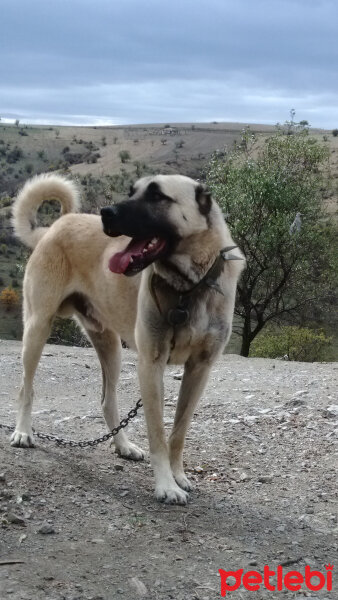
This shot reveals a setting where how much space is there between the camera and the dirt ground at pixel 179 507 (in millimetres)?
3480

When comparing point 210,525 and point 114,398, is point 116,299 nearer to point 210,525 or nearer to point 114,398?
point 114,398

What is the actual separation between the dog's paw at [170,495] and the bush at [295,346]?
1488 centimetres

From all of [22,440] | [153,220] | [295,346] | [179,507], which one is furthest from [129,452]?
[295,346]

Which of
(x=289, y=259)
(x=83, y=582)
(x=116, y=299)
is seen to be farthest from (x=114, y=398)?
(x=289, y=259)

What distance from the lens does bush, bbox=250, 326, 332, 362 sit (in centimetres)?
1956

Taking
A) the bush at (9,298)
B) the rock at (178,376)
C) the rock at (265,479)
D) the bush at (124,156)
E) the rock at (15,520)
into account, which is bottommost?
the bush at (9,298)

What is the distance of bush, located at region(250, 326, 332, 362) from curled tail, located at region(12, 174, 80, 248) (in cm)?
1382

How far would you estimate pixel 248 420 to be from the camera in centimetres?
663

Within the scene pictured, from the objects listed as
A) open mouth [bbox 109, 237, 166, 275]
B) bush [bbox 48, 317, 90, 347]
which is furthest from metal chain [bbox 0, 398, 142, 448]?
bush [bbox 48, 317, 90, 347]

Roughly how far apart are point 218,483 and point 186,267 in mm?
1687

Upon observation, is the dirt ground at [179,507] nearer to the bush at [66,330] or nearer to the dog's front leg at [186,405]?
the dog's front leg at [186,405]

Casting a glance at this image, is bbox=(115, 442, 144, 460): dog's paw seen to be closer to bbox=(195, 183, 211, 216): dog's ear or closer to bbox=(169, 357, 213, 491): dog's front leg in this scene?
bbox=(169, 357, 213, 491): dog's front leg

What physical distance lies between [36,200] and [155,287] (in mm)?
2005

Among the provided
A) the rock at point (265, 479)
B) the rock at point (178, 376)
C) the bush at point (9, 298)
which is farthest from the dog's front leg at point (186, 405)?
the bush at point (9, 298)
